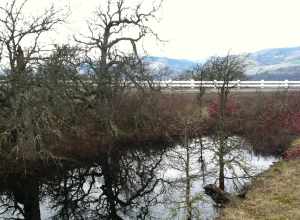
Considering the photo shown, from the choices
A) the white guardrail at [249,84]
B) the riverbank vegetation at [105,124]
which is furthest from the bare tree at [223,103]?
the white guardrail at [249,84]

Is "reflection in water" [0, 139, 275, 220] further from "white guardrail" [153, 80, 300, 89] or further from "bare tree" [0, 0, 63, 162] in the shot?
"white guardrail" [153, 80, 300, 89]

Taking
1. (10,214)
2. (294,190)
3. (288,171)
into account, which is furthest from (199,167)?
(10,214)

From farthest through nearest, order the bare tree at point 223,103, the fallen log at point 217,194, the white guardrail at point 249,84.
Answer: the white guardrail at point 249,84
the bare tree at point 223,103
the fallen log at point 217,194

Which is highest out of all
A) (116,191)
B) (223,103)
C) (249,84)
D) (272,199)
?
(249,84)

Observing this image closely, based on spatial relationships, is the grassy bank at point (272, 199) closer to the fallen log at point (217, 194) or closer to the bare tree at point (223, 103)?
the fallen log at point (217, 194)

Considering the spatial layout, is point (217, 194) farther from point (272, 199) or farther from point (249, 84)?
point (249, 84)

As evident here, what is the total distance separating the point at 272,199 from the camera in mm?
16641

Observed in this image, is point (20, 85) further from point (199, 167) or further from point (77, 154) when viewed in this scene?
point (199, 167)

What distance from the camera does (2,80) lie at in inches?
819

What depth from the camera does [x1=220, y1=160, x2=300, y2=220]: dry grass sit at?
14.9 meters

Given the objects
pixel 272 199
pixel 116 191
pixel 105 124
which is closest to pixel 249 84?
pixel 105 124

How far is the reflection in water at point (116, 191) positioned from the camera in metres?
17.2

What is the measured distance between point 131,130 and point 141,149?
266 centimetres

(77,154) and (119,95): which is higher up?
(119,95)
